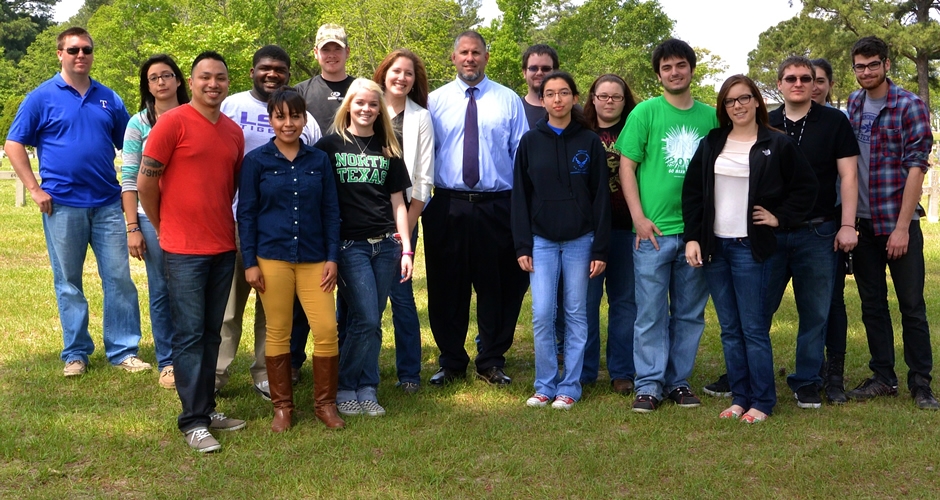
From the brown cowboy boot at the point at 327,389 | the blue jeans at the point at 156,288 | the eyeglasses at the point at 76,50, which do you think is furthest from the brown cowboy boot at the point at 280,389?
the eyeglasses at the point at 76,50

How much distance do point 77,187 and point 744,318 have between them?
474cm

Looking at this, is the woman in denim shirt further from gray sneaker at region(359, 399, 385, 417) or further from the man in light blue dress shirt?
the man in light blue dress shirt

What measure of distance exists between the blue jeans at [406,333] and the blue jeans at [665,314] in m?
1.52

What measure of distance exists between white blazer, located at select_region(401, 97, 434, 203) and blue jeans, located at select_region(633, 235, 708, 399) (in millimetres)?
1475

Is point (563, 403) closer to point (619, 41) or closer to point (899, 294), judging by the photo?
point (899, 294)

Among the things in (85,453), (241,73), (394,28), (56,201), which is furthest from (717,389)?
(394,28)

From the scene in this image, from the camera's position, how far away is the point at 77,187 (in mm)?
6441

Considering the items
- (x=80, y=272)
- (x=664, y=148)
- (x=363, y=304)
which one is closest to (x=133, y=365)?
(x=80, y=272)

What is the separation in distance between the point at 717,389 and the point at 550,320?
137 cm

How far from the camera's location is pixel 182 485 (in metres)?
4.48

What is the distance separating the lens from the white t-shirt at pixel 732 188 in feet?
17.4

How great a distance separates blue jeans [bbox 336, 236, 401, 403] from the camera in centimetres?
542


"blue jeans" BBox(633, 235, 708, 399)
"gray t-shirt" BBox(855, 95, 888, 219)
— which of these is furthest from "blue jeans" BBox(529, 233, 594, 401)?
"gray t-shirt" BBox(855, 95, 888, 219)

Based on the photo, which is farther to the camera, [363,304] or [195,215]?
[363,304]
